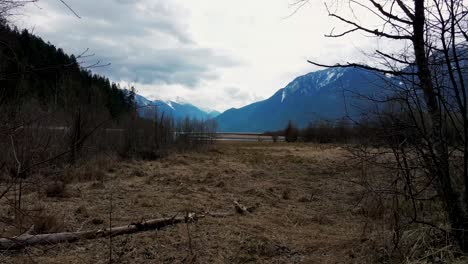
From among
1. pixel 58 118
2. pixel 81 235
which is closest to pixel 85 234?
pixel 81 235

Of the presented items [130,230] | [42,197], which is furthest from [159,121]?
[130,230]

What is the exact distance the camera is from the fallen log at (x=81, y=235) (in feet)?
15.5

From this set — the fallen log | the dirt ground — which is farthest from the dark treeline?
the fallen log

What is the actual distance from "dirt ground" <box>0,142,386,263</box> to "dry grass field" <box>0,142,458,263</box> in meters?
0.01

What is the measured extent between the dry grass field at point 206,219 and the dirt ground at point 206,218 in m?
0.01

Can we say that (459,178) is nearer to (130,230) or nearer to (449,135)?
(449,135)

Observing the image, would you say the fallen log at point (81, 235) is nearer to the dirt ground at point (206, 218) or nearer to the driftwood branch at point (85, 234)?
the driftwood branch at point (85, 234)

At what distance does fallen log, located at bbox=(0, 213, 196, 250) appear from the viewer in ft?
15.5

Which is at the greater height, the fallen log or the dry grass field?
the fallen log

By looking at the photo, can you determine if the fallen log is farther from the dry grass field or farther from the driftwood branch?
the dry grass field

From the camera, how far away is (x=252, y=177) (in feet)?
45.5

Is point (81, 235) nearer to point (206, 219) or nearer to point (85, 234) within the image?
point (85, 234)

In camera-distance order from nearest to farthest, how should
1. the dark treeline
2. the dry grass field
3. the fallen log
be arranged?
1. the dark treeline
2. the fallen log
3. the dry grass field

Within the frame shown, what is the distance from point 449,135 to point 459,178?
0.48 metres
